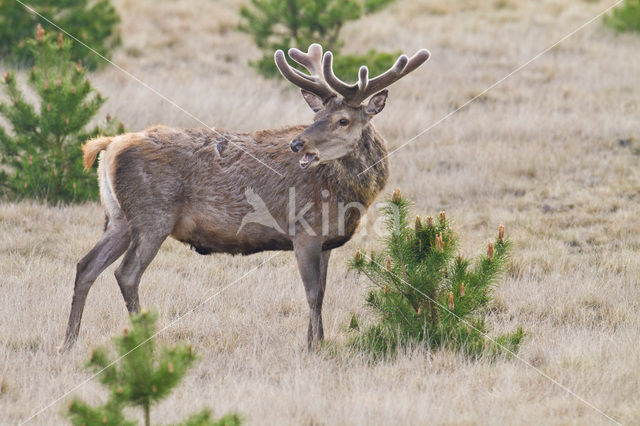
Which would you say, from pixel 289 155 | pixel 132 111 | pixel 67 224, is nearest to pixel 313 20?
pixel 132 111

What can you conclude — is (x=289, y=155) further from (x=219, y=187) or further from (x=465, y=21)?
(x=465, y=21)

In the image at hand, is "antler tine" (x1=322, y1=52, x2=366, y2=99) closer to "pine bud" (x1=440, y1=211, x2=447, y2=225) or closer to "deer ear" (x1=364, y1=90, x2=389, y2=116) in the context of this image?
"deer ear" (x1=364, y1=90, x2=389, y2=116)

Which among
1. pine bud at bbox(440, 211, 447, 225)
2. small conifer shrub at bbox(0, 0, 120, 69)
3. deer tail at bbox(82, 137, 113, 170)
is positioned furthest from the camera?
small conifer shrub at bbox(0, 0, 120, 69)

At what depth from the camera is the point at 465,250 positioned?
840cm

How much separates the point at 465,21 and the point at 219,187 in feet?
47.8

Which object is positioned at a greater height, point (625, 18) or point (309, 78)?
point (625, 18)

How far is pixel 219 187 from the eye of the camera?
6312 millimetres

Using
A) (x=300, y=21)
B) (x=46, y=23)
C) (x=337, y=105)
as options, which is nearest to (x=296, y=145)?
(x=337, y=105)

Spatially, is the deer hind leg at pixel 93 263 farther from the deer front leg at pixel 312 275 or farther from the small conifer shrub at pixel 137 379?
the small conifer shrub at pixel 137 379

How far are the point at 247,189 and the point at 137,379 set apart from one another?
2.59 m

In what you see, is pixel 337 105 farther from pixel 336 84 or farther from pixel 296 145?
pixel 296 145

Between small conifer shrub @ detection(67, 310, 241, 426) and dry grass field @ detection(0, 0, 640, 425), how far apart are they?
0.50 metres

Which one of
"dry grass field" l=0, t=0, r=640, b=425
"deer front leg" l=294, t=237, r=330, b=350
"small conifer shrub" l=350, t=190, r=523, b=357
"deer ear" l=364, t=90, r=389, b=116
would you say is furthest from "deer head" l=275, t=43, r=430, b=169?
"dry grass field" l=0, t=0, r=640, b=425

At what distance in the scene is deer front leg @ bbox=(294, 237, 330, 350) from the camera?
6184 mm
